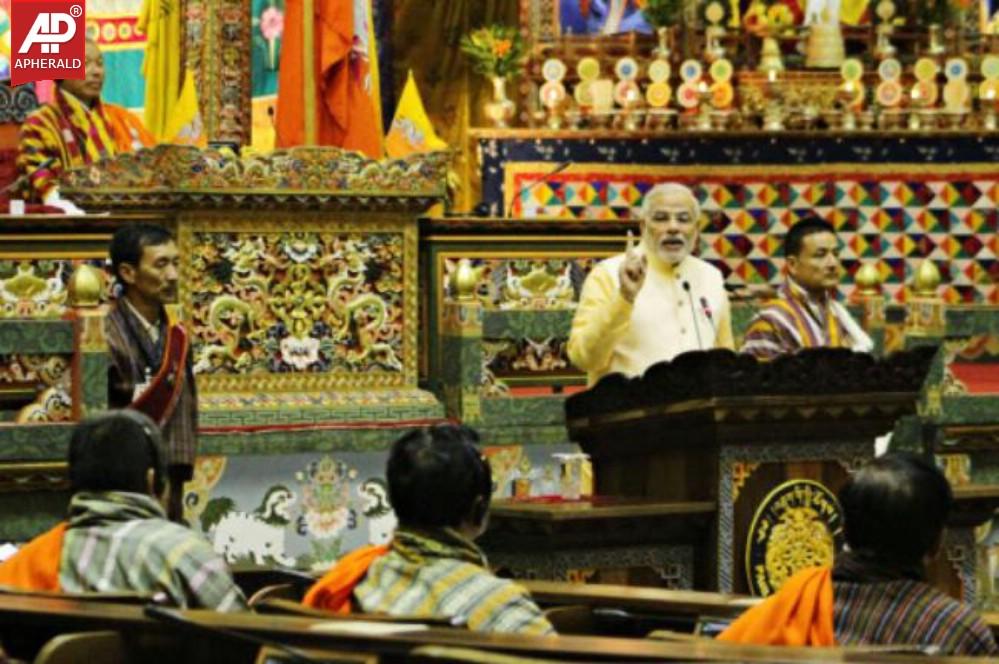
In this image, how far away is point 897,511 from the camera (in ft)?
17.5

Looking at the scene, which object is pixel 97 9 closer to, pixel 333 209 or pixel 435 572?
pixel 333 209

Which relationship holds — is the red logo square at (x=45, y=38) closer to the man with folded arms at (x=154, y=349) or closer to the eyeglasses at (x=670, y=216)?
the man with folded arms at (x=154, y=349)

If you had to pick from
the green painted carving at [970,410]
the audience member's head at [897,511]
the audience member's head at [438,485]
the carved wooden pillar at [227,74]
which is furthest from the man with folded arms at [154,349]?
the audience member's head at [897,511]

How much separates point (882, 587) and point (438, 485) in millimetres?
935

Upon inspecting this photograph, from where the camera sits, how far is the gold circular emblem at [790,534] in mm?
7488

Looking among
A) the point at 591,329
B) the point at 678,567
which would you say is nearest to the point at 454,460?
the point at 678,567

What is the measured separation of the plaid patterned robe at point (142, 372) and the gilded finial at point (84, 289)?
447mm

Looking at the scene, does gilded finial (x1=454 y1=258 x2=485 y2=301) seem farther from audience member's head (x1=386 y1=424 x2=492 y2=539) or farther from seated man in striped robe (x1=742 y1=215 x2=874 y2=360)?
audience member's head (x1=386 y1=424 x2=492 y2=539)

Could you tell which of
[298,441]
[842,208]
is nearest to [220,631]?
[298,441]

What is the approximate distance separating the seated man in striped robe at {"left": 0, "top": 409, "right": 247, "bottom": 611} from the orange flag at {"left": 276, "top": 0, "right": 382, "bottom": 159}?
5.46 m

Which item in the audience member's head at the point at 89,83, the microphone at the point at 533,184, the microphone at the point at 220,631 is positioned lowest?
the microphone at the point at 220,631

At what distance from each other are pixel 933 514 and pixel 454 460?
3.26 feet

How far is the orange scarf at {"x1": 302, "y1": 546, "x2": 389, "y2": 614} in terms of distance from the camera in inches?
225

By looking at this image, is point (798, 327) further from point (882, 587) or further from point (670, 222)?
point (882, 587)
